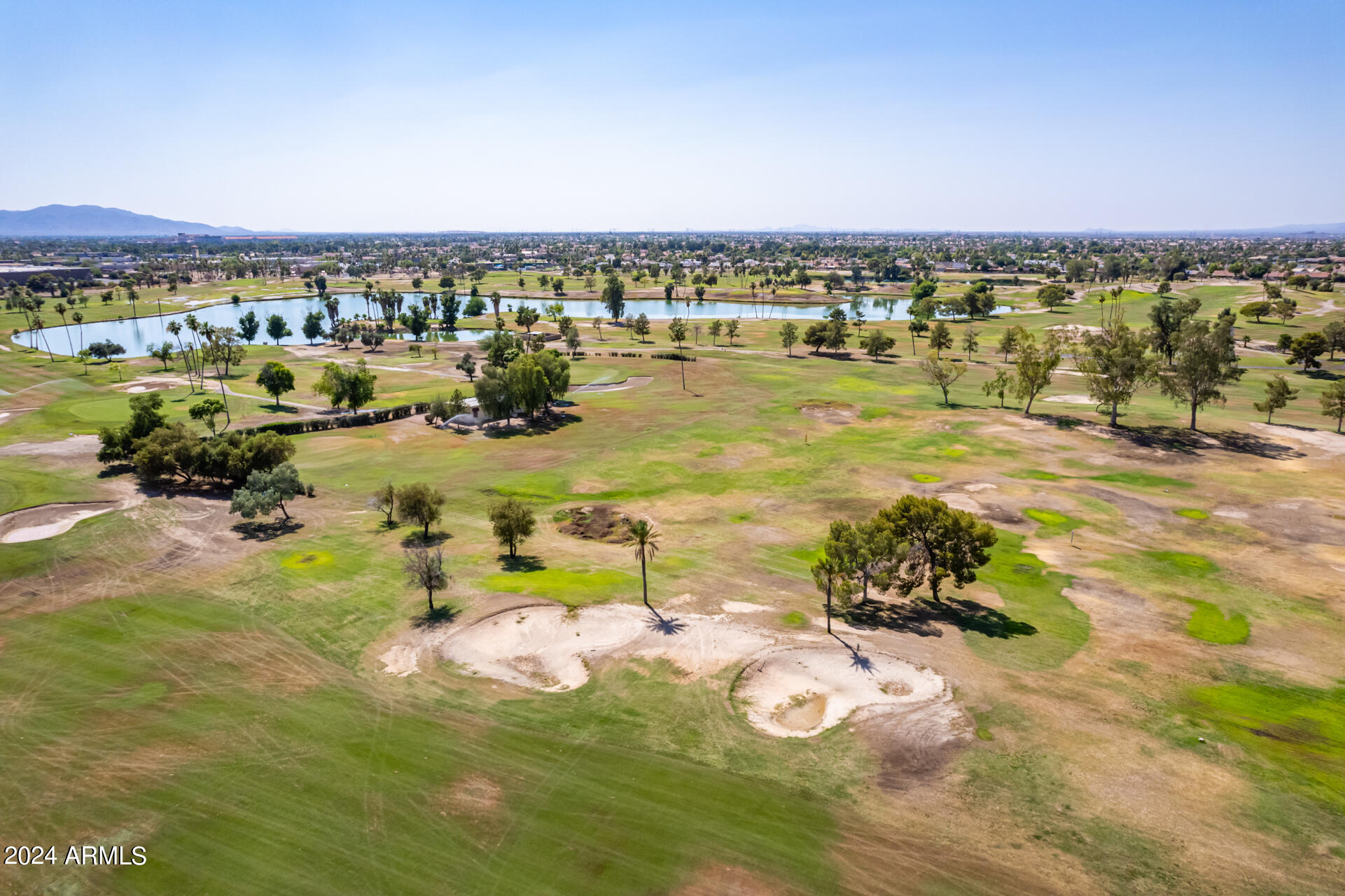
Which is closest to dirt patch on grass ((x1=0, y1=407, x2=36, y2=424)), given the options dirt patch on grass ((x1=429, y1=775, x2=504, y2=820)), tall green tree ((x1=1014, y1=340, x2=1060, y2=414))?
dirt patch on grass ((x1=429, y1=775, x2=504, y2=820))

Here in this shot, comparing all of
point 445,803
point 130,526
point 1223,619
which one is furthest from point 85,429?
point 1223,619

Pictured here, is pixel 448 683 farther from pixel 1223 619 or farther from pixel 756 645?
pixel 1223 619

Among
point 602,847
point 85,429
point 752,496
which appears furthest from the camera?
point 85,429

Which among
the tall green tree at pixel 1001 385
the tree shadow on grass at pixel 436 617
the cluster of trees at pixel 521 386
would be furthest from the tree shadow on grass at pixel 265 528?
the tall green tree at pixel 1001 385

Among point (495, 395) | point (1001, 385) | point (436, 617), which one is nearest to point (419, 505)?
point (436, 617)

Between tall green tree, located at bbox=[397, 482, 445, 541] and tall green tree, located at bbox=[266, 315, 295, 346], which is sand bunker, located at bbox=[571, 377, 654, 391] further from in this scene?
tall green tree, located at bbox=[266, 315, 295, 346]
